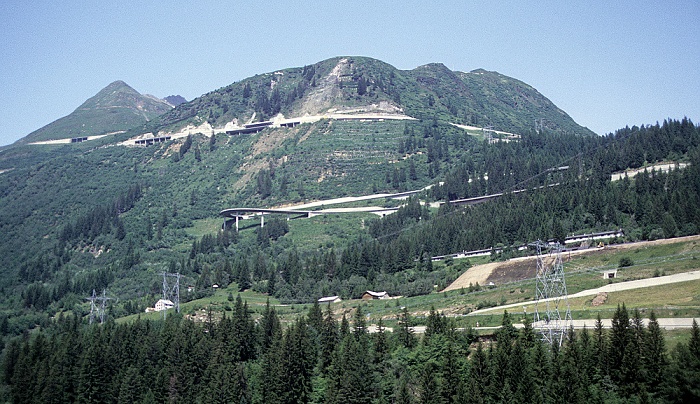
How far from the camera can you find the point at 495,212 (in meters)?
126

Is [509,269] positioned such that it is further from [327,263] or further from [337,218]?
[337,218]

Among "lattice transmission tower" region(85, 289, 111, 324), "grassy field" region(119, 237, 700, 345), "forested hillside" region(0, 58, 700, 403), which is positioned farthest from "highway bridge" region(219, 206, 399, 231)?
"grassy field" region(119, 237, 700, 345)

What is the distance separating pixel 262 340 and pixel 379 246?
3775 cm

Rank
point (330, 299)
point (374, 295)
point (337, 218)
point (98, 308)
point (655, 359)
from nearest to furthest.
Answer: point (655, 359), point (374, 295), point (330, 299), point (98, 308), point (337, 218)

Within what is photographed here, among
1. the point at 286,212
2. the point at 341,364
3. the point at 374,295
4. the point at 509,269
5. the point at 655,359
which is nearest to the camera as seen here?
the point at 655,359

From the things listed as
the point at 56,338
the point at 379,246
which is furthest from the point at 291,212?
the point at 56,338

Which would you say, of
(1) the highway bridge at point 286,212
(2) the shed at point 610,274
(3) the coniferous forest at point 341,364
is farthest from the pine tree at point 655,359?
(1) the highway bridge at point 286,212

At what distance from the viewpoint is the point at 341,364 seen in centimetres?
7388

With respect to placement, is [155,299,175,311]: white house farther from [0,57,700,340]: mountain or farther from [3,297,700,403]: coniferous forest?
[3,297,700,403]: coniferous forest

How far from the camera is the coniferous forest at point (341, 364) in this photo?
194ft

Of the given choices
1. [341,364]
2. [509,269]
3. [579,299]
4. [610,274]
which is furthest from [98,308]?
A: [610,274]

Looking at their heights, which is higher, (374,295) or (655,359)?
(374,295)

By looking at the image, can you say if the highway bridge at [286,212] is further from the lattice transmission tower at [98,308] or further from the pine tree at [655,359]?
the pine tree at [655,359]

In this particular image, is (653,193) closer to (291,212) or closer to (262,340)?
(262,340)
